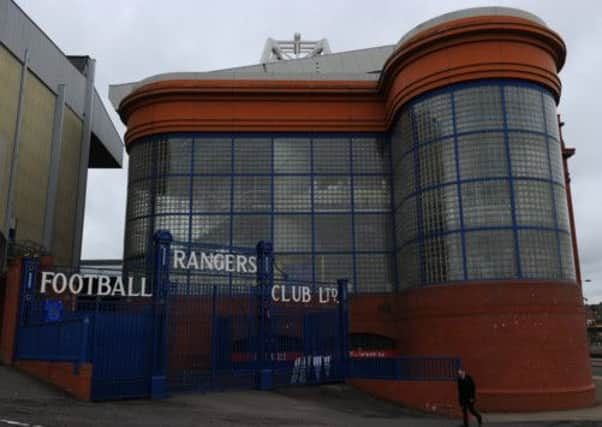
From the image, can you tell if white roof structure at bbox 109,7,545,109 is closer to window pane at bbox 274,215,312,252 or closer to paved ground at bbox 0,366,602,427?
window pane at bbox 274,215,312,252

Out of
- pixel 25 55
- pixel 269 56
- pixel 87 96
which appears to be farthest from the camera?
pixel 269 56

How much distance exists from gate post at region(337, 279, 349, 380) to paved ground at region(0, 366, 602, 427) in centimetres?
150

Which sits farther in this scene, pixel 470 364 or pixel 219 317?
pixel 470 364

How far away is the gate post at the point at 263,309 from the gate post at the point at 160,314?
148 inches

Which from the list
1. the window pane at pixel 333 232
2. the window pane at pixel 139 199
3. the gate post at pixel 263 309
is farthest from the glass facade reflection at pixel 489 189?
the window pane at pixel 139 199

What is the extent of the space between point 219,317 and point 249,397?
2993 mm

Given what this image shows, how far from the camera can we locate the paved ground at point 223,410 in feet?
41.0

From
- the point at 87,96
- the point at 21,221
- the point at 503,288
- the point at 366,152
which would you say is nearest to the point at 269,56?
the point at 87,96

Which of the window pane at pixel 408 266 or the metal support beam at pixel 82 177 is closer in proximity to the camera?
the window pane at pixel 408 266

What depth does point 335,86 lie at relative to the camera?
31.1 m

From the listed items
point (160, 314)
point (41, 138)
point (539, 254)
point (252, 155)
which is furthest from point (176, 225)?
point (539, 254)

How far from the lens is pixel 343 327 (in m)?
23.0

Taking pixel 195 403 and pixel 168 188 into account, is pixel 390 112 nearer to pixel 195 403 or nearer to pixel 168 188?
pixel 168 188

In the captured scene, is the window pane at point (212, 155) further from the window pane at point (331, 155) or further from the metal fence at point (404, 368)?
the metal fence at point (404, 368)
